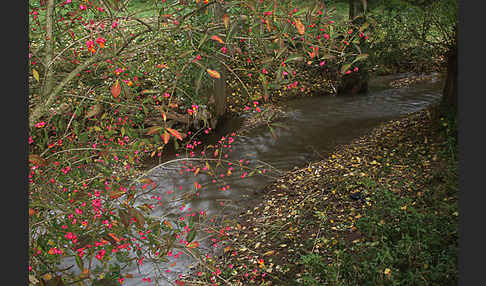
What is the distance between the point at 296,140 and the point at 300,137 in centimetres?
14

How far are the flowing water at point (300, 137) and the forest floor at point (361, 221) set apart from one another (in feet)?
1.00

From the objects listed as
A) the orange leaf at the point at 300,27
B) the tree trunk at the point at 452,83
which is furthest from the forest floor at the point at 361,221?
the orange leaf at the point at 300,27

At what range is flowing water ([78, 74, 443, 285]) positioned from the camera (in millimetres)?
4891

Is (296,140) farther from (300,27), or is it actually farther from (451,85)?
(300,27)

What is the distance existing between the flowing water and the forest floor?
30 cm

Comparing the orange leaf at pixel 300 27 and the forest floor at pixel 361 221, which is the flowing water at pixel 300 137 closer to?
the forest floor at pixel 361 221

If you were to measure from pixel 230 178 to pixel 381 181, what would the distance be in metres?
2.06

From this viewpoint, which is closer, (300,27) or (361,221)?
(300,27)

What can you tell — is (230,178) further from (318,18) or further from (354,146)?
(318,18)

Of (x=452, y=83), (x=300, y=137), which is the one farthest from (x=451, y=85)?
(x=300, y=137)

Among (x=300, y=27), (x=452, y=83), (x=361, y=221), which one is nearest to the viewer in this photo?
(x=300, y=27)

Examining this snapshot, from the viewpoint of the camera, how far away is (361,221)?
350cm

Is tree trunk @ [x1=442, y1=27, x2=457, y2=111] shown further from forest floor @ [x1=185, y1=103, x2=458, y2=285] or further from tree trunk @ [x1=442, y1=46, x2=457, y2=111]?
forest floor @ [x1=185, y1=103, x2=458, y2=285]

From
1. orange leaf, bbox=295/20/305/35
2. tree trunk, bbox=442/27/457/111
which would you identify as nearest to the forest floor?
tree trunk, bbox=442/27/457/111
